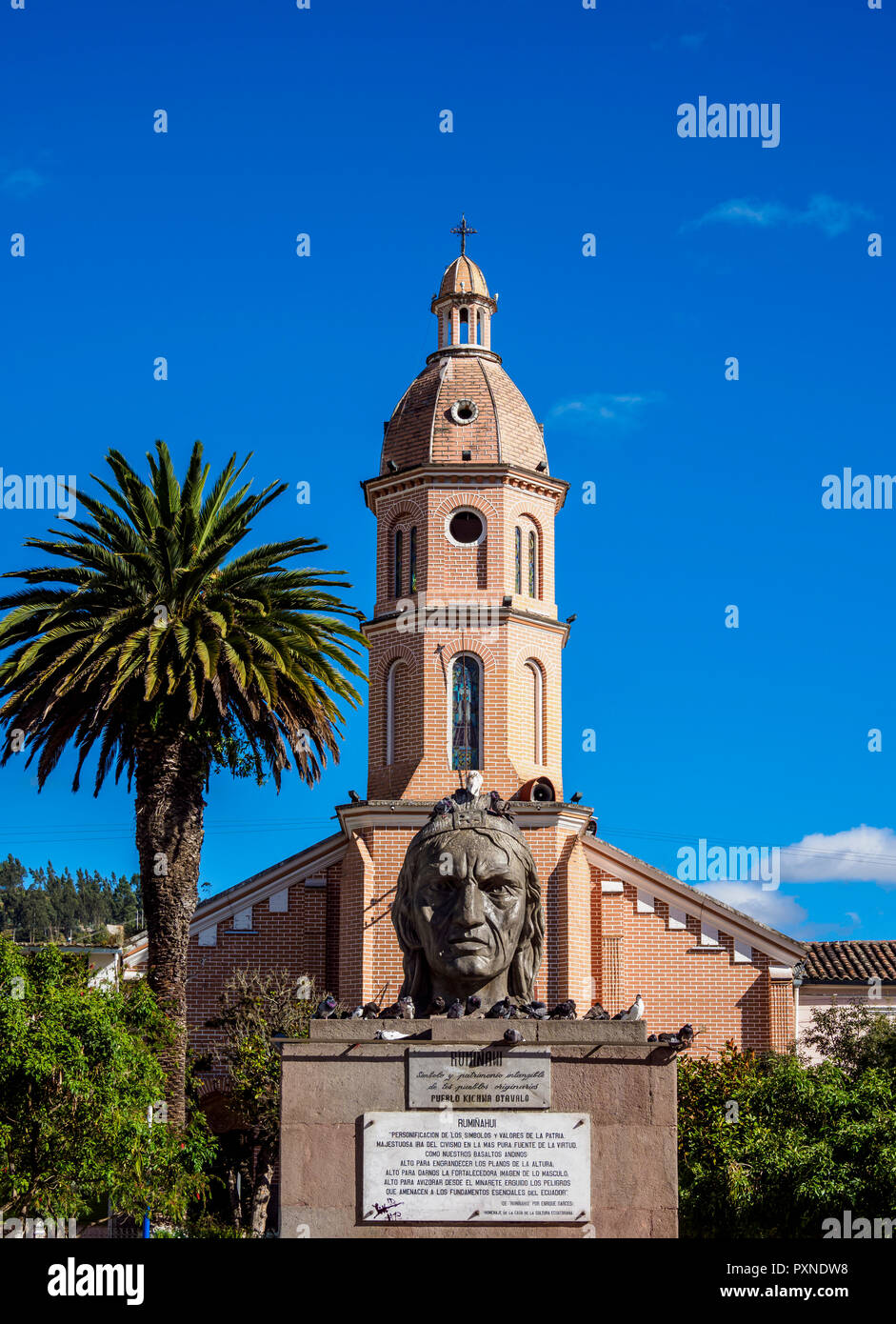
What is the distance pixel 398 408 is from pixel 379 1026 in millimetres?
29564

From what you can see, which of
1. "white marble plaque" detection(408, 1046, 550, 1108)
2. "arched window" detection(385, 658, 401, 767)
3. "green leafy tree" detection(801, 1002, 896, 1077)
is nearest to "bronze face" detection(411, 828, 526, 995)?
"white marble plaque" detection(408, 1046, 550, 1108)

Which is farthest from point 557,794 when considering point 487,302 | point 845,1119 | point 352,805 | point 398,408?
point 845,1119

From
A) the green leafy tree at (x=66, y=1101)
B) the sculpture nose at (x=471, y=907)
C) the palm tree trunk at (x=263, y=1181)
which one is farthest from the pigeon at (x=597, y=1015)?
the palm tree trunk at (x=263, y=1181)

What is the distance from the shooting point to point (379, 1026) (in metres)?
15.0

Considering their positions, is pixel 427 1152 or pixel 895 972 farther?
pixel 895 972

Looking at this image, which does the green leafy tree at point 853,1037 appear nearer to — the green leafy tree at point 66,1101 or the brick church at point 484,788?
the brick church at point 484,788

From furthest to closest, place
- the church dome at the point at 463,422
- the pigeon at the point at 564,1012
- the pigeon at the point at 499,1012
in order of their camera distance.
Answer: the church dome at the point at 463,422
the pigeon at the point at 564,1012
the pigeon at the point at 499,1012

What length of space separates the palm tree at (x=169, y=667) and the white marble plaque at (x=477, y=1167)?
570 inches

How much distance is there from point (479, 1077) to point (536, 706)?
2632 centimetres

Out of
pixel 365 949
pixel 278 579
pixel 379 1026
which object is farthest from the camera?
pixel 365 949

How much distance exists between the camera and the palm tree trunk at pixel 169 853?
29125 millimetres

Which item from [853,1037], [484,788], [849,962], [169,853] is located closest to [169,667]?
[169,853]
